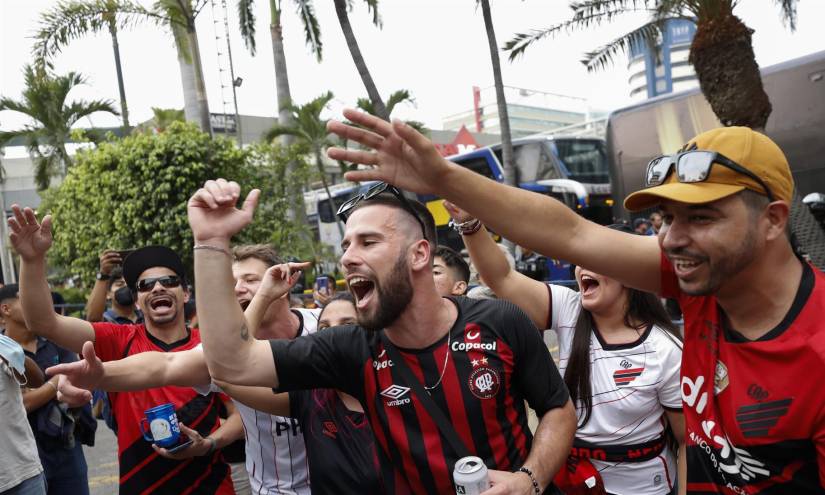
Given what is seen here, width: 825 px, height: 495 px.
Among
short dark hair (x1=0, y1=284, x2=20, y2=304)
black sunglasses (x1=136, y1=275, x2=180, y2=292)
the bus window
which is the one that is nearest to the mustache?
black sunglasses (x1=136, y1=275, x2=180, y2=292)

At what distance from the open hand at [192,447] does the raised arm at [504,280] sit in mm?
1661

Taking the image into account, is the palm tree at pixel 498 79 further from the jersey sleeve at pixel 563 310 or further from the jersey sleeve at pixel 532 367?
the jersey sleeve at pixel 532 367

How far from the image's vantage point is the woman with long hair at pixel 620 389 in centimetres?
284

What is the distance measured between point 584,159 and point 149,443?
55.2 ft

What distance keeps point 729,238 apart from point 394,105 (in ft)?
65.1

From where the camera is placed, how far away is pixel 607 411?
288cm

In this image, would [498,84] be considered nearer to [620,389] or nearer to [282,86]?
[282,86]

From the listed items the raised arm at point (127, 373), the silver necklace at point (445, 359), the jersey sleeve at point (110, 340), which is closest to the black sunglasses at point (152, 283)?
the jersey sleeve at point (110, 340)

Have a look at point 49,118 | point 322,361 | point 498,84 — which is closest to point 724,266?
point 322,361

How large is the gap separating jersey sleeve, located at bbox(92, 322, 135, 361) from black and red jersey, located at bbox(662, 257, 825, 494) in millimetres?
2981

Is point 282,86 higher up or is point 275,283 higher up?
point 282,86

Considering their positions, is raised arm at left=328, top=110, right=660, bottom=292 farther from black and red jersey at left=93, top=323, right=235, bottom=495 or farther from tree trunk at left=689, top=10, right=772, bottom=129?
tree trunk at left=689, top=10, right=772, bottom=129

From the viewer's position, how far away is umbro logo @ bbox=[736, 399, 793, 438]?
1699mm

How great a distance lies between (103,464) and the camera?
22.6ft
